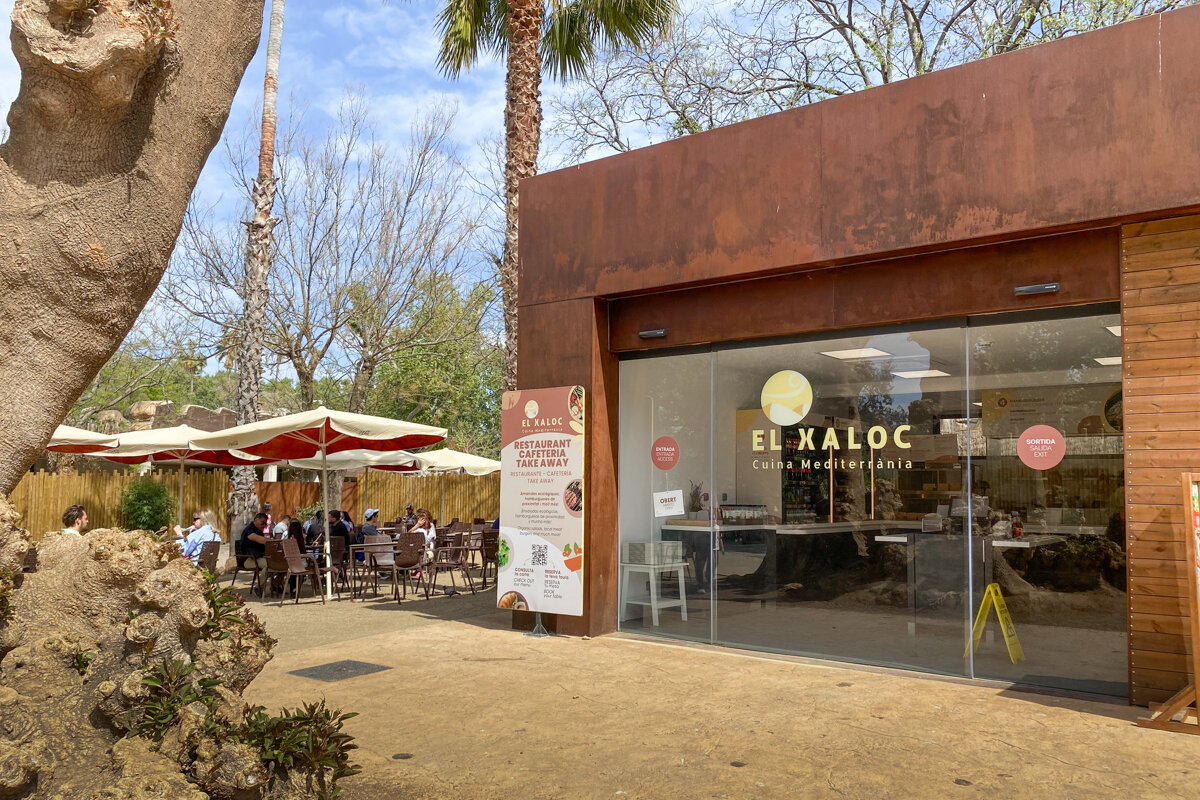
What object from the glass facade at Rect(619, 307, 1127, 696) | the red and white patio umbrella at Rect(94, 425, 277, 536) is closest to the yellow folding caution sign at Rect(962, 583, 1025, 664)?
the glass facade at Rect(619, 307, 1127, 696)

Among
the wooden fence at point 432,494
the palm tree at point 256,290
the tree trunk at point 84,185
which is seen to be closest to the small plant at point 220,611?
the tree trunk at point 84,185

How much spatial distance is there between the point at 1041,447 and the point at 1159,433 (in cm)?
78

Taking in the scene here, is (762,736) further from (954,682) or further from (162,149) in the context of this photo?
(162,149)

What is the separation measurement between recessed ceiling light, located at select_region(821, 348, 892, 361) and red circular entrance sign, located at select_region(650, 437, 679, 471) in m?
1.81

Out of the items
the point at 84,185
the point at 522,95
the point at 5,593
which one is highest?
the point at 522,95

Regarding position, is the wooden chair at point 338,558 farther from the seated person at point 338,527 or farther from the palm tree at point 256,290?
the palm tree at point 256,290

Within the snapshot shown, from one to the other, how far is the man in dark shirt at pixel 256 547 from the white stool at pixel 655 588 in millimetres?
5922

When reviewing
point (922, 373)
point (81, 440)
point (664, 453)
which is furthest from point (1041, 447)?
point (81, 440)

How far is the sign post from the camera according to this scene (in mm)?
5629

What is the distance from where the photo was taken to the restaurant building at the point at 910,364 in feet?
20.8

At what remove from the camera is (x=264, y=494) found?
2255cm

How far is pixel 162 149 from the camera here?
113 inches

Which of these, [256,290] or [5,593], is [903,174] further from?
[256,290]

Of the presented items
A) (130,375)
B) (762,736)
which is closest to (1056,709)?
(762,736)
